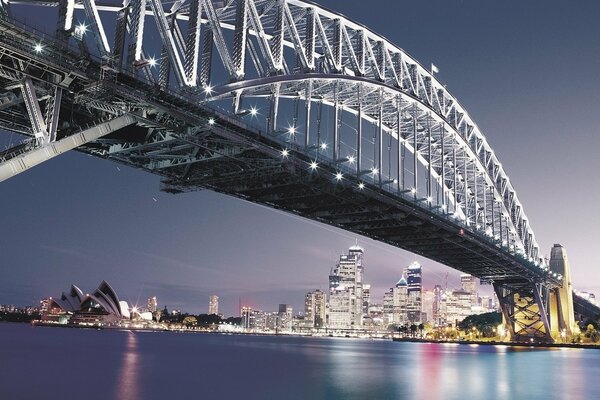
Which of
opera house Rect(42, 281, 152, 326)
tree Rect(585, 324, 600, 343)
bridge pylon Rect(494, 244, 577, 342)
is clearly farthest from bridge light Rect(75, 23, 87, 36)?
opera house Rect(42, 281, 152, 326)

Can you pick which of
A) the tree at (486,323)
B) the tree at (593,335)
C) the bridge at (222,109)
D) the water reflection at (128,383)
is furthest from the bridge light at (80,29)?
the tree at (486,323)

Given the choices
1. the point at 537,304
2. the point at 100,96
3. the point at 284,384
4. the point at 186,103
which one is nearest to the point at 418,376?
the point at 284,384

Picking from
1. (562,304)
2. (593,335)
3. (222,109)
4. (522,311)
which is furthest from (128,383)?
(593,335)

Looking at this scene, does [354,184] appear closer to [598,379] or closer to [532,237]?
[598,379]

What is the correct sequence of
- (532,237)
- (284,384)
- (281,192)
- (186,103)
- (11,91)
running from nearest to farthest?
(11,91) → (186,103) → (284,384) → (281,192) → (532,237)

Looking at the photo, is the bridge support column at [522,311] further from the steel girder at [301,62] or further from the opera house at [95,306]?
the opera house at [95,306]

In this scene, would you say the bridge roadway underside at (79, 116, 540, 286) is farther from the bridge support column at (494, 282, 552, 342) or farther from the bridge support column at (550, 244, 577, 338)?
the bridge support column at (550, 244, 577, 338)

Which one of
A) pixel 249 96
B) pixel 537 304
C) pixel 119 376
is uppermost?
pixel 249 96

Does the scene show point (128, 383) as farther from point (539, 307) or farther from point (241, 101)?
point (539, 307)
